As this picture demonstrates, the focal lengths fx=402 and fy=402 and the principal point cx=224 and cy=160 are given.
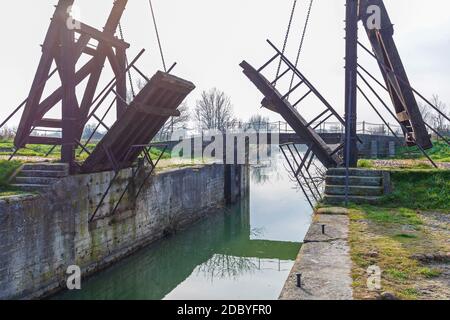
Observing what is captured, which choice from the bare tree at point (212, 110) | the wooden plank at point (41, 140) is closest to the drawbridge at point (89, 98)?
the wooden plank at point (41, 140)

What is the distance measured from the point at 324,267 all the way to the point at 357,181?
4.33 metres

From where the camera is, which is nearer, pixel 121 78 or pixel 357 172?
pixel 357 172

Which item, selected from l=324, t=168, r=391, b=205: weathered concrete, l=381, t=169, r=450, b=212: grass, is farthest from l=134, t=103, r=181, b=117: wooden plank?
l=381, t=169, r=450, b=212: grass

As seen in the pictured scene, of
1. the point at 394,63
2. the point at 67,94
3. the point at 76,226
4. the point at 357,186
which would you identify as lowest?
the point at 76,226

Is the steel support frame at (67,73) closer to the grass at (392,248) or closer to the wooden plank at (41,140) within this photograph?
the wooden plank at (41,140)

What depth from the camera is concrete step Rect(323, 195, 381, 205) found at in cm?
742

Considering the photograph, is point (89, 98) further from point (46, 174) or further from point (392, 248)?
point (392, 248)

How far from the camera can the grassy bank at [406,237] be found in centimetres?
357

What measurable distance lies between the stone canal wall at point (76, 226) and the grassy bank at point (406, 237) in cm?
616

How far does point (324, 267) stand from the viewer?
13.2 ft

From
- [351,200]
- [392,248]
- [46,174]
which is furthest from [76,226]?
[392,248]

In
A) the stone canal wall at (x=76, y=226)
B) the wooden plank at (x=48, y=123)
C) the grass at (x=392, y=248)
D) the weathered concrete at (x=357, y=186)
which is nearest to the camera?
the grass at (x=392, y=248)

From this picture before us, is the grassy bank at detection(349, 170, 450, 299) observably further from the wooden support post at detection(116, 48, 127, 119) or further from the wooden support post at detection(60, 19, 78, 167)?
the wooden support post at detection(116, 48, 127, 119)
